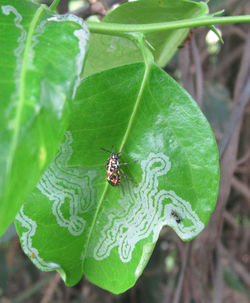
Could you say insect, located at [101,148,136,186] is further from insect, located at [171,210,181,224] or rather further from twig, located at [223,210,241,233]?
twig, located at [223,210,241,233]

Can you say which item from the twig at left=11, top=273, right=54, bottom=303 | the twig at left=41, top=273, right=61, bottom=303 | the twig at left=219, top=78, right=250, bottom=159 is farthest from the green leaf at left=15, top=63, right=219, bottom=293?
the twig at left=11, top=273, right=54, bottom=303

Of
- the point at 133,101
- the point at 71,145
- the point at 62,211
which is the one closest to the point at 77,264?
the point at 62,211

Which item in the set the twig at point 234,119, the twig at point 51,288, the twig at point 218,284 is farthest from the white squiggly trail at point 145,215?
the twig at point 51,288

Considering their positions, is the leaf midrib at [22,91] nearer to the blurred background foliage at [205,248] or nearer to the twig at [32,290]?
the blurred background foliage at [205,248]

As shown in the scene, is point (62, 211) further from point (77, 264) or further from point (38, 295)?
point (38, 295)

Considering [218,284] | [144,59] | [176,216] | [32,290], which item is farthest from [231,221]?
[144,59]
